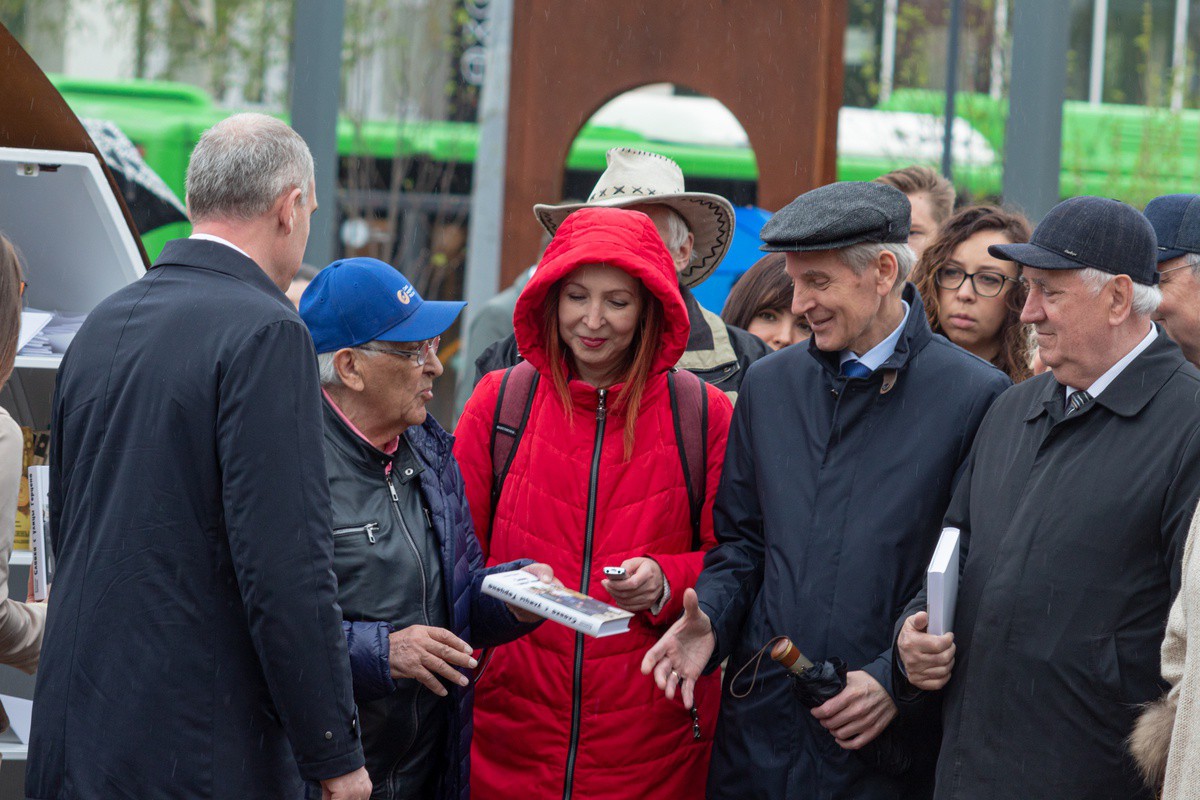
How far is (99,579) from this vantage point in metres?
3.00

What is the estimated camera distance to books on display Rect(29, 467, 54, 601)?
3947 millimetres

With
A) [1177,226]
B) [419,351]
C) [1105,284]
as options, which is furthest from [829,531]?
[1177,226]

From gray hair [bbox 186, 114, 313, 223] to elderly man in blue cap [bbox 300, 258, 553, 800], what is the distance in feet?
1.48

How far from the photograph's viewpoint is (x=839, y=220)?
3.68 m

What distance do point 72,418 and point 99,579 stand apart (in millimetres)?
355

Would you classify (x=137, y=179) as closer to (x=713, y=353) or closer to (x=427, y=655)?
(x=713, y=353)

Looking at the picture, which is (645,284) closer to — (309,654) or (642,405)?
(642,405)

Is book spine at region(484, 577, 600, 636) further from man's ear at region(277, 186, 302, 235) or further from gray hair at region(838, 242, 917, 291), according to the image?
gray hair at region(838, 242, 917, 291)

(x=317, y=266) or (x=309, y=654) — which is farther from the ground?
(x=317, y=266)

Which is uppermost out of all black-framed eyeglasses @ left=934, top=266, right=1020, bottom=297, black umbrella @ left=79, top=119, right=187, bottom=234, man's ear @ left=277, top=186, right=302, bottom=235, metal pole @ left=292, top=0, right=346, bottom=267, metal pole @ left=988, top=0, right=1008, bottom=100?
metal pole @ left=988, top=0, right=1008, bottom=100

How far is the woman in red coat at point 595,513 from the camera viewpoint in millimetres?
3834

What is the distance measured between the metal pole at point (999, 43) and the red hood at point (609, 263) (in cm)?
1693

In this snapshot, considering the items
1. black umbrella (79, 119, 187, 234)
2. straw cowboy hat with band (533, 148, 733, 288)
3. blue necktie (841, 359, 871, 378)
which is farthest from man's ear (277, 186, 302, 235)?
black umbrella (79, 119, 187, 234)

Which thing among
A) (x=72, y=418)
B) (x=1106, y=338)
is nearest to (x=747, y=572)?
(x=1106, y=338)
